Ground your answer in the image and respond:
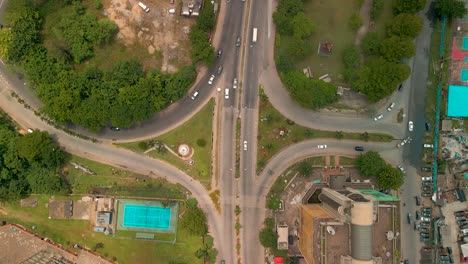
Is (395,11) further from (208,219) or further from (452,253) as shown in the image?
(208,219)

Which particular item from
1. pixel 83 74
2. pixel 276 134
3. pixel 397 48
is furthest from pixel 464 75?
pixel 83 74

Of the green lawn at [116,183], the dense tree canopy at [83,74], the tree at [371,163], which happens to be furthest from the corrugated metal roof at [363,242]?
the dense tree canopy at [83,74]

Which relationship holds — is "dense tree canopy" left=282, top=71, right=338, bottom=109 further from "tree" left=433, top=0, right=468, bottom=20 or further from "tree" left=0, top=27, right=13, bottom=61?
"tree" left=0, top=27, right=13, bottom=61

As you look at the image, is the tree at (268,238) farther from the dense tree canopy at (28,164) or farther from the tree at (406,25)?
the tree at (406,25)

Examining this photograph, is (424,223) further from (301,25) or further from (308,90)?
(301,25)

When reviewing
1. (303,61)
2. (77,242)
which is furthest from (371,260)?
(77,242)
